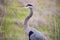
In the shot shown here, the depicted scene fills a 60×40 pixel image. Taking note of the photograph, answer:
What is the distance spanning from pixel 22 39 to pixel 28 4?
1.33 feet

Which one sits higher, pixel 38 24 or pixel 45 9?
pixel 45 9

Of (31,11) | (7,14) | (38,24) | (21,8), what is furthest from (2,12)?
(38,24)

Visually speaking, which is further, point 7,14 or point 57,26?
point 57,26

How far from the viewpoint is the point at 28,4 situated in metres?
1.68

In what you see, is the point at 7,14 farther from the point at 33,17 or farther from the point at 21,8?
the point at 33,17

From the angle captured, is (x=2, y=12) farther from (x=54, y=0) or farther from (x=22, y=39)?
(x=54, y=0)

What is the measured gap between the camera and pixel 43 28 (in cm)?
172

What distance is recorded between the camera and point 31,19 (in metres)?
1.68

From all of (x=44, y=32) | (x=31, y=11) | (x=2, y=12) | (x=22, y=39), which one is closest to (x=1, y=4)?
(x=2, y=12)

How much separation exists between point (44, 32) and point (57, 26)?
0.19 meters

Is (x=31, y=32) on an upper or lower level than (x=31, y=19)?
lower

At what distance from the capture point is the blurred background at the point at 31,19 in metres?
1.61

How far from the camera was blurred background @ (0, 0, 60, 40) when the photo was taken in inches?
63.4

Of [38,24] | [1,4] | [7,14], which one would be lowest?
[38,24]
